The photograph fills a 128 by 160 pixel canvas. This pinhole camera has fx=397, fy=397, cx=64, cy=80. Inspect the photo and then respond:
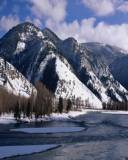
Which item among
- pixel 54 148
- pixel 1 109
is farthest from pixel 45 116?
pixel 54 148

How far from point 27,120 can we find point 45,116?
26.5 meters

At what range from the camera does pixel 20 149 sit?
244 feet

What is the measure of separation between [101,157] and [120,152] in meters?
7.43

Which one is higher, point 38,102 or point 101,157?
point 38,102

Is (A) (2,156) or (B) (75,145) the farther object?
(B) (75,145)

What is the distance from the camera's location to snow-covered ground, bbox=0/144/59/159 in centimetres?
6868

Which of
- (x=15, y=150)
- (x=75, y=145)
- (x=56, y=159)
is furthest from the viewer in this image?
(x=75, y=145)

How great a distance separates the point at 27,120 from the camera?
6496 inches

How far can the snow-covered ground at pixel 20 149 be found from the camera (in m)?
68.7

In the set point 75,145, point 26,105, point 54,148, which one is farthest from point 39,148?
point 26,105

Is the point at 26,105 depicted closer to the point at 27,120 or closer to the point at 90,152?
the point at 27,120

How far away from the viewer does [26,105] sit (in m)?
182

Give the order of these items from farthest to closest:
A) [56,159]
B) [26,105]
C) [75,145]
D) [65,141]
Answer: [26,105]
[65,141]
[75,145]
[56,159]

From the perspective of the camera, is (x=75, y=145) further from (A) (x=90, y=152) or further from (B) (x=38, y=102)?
(B) (x=38, y=102)
